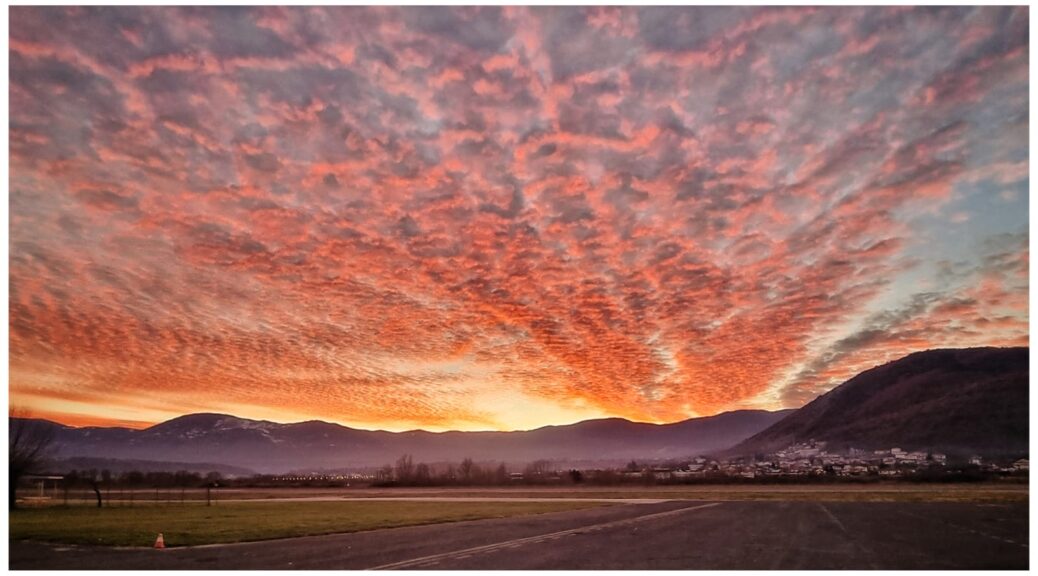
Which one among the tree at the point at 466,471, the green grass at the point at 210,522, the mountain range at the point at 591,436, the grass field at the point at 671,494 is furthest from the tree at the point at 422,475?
the green grass at the point at 210,522

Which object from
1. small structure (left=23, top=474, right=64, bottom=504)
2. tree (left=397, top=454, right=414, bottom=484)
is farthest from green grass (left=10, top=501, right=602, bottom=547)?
tree (left=397, top=454, right=414, bottom=484)

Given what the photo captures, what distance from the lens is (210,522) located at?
35.8 meters

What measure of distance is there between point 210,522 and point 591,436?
32.0 metres

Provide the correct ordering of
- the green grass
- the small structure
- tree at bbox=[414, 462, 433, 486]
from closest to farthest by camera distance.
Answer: the green grass, the small structure, tree at bbox=[414, 462, 433, 486]

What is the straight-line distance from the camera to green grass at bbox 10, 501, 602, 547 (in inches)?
1101

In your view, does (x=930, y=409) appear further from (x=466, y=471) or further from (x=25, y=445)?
(x=25, y=445)

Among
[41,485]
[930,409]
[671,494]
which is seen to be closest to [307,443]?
[41,485]

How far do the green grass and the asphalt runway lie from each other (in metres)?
2.25

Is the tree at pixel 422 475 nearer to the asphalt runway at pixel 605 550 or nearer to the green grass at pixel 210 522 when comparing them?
the green grass at pixel 210 522

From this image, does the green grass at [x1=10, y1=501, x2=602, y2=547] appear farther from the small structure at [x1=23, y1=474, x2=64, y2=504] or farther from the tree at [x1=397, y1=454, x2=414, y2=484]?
the tree at [x1=397, y1=454, x2=414, y2=484]

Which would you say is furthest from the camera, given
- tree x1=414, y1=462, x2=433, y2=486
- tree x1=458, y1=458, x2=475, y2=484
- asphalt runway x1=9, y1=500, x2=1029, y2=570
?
tree x1=414, y1=462, x2=433, y2=486

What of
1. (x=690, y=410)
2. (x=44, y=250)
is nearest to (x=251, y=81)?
(x=44, y=250)

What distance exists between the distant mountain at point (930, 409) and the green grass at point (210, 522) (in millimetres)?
23553

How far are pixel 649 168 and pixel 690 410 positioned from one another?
17389 mm
